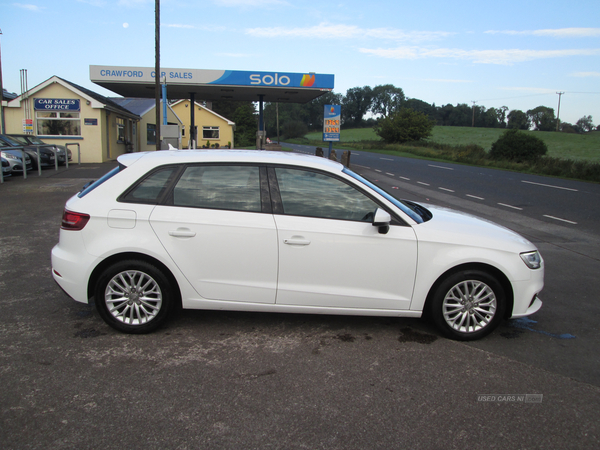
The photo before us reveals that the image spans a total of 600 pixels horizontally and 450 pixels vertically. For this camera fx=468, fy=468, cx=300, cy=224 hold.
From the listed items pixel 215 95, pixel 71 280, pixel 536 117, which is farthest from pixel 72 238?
pixel 536 117

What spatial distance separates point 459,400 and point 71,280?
10.9 feet

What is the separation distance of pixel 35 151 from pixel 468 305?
2109cm

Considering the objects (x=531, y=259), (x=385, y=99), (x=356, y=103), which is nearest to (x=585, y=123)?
(x=385, y=99)

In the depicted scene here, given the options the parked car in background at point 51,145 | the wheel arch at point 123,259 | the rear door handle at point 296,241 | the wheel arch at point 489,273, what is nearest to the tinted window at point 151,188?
the wheel arch at point 123,259

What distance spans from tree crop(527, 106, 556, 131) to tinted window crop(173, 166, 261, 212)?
118m

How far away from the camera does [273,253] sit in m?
4.00

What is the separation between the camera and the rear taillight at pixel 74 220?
4.06 metres

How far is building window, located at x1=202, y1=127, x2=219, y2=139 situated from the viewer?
53250 millimetres

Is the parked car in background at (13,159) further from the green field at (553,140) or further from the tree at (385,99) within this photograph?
the tree at (385,99)

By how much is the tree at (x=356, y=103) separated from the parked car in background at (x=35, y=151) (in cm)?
12758

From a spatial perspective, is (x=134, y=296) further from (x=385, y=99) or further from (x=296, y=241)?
(x=385, y=99)

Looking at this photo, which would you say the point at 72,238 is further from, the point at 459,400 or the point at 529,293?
the point at 529,293

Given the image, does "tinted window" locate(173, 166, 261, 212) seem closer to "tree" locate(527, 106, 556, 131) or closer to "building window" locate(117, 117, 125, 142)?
"building window" locate(117, 117, 125, 142)

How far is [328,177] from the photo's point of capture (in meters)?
4.23
